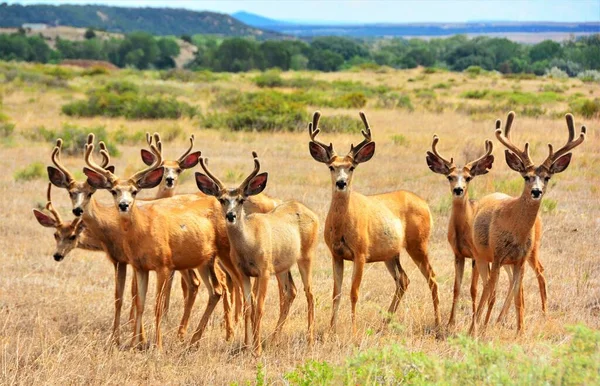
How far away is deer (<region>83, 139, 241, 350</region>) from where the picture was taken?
32.3 feet

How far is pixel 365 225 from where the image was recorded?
10.7m

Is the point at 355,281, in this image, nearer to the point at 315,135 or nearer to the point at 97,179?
the point at 315,135

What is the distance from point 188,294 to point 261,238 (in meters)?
1.59

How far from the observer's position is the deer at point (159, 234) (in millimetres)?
9852

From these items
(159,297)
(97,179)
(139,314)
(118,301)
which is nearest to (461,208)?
(159,297)

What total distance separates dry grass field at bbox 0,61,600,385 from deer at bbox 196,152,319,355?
474 mm

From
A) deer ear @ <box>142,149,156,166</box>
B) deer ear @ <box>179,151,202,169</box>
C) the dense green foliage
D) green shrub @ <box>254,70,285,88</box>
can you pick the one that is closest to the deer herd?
deer ear @ <box>179,151,202,169</box>

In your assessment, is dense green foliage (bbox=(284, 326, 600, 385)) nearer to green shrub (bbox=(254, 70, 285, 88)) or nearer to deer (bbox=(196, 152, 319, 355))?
deer (bbox=(196, 152, 319, 355))

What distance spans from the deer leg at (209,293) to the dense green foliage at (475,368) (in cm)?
225

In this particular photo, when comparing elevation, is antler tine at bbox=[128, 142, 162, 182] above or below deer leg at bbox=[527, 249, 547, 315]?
above

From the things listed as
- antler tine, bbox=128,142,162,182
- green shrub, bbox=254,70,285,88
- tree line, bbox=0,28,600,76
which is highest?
antler tine, bbox=128,142,162,182

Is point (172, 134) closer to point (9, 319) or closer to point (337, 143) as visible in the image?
point (337, 143)

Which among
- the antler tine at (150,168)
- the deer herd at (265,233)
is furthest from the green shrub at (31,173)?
the antler tine at (150,168)

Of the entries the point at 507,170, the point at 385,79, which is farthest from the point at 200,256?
the point at 385,79
